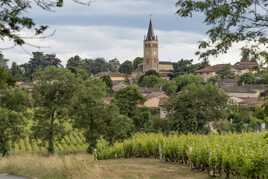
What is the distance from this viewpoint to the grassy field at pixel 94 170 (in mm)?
19891

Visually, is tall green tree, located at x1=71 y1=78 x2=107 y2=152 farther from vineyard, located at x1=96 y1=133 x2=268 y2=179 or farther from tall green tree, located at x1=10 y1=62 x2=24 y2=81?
tall green tree, located at x1=10 y1=62 x2=24 y2=81

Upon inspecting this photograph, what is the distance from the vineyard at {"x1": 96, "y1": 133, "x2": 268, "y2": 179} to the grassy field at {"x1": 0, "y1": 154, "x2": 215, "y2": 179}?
491 mm

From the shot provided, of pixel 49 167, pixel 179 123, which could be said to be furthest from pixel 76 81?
pixel 49 167

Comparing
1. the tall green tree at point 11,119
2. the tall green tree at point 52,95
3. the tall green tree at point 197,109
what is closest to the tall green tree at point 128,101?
the tall green tree at point 197,109

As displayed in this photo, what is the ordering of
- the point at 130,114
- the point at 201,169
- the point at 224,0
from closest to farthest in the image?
1. the point at 224,0
2. the point at 201,169
3. the point at 130,114

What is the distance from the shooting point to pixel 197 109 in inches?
2456

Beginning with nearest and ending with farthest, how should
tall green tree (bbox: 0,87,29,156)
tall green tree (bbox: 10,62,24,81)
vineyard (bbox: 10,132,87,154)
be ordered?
tall green tree (bbox: 10,62,24,81), tall green tree (bbox: 0,87,29,156), vineyard (bbox: 10,132,87,154)

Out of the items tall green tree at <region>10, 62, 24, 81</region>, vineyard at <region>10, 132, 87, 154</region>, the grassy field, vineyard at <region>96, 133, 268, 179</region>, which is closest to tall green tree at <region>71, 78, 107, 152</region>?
vineyard at <region>10, 132, 87, 154</region>

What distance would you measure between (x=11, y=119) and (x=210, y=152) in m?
33.9

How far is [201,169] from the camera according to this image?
71.5 ft

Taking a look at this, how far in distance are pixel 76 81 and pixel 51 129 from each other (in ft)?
14.9

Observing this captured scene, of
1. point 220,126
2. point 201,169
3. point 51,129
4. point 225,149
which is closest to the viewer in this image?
point 225,149

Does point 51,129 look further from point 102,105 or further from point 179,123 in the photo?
point 179,123

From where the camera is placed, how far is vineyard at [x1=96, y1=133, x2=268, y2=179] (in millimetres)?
16906
